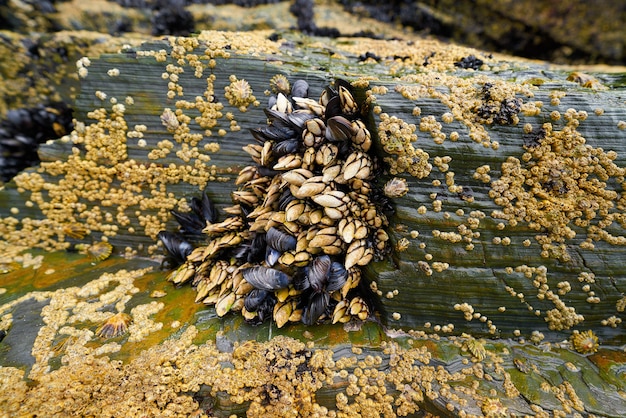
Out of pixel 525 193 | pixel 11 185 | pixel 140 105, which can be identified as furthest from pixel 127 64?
pixel 525 193

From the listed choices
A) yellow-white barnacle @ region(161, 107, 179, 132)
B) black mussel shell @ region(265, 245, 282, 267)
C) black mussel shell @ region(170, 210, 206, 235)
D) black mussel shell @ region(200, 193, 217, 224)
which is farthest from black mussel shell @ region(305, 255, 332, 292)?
yellow-white barnacle @ region(161, 107, 179, 132)

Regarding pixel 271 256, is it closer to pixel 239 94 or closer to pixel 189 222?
pixel 189 222

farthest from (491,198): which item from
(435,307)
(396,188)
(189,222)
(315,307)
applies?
(189,222)

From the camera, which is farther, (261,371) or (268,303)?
(268,303)

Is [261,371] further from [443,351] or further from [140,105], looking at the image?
[140,105]

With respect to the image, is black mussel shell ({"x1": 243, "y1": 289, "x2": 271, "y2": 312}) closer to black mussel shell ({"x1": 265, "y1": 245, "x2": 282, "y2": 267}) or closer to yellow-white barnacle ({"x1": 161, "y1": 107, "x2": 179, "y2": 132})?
black mussel shell ({"x1": 265, "y1": 245, "x2": 282, "y2": 267})

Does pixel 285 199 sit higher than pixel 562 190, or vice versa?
pixel 562 190

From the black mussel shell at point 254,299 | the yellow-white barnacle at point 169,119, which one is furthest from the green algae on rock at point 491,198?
the black mussel shell at point 254,299
